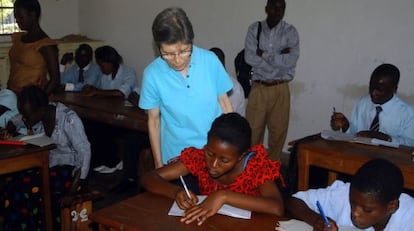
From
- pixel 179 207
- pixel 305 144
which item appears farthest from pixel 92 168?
pixel 179 207

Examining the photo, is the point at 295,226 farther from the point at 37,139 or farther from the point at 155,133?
the point at 37,139

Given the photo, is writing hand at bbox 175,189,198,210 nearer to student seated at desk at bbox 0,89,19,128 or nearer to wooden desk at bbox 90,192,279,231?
wooden desk at bbox 90,192,279,231

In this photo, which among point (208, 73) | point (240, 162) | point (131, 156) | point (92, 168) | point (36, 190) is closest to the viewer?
point (240, 162)

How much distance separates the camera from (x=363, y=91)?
475 centimetres

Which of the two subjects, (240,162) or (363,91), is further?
(363,91)

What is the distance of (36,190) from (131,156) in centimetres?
143

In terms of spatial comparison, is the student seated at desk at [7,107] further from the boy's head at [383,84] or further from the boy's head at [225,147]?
the boy's head at [383,84]

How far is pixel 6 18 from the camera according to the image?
21.4 feet

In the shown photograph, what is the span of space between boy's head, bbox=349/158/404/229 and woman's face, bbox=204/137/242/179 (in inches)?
19.0

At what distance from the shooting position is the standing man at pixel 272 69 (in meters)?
4.71

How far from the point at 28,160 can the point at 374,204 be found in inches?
82.3

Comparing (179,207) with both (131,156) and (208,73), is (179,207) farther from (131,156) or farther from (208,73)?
(131,156)

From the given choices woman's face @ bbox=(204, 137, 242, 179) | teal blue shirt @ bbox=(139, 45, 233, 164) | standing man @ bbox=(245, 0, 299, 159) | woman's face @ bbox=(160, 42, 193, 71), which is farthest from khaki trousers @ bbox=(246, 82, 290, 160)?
woman's face @ bbox=(204, 137, 242, 179)

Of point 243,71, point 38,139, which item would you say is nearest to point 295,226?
point 38,139
